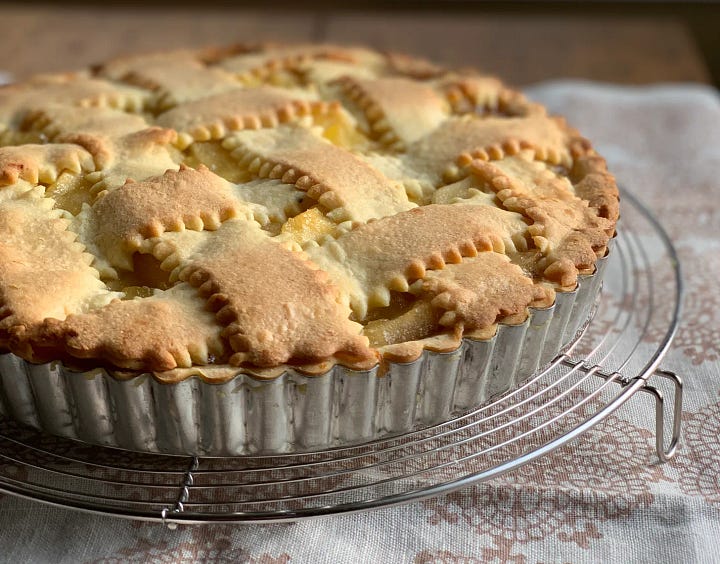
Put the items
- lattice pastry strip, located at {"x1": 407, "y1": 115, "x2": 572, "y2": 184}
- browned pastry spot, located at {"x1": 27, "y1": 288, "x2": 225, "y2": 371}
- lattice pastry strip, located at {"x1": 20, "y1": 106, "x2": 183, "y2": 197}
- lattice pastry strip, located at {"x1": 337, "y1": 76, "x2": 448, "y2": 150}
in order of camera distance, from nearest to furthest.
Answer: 1. browned pastry spot, located at {"x1": 27, "y1": 288, "x2": 225, "y2": 371}
2. lattice pastry strip, located at {"x1": 20, "y1": 106, "x2": 183, "y2": 197}
3. lattice pastry strip, located at {"x1": 407, "y1": 115, "x2": 572, "y2": 184}
4. lattice pastry strip, located at {"x1": 337, "y1": 76, "x2": 448, "y2": 150}

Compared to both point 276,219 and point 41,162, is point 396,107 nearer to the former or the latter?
point 276,219

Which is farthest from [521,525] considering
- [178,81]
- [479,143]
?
[178,81]

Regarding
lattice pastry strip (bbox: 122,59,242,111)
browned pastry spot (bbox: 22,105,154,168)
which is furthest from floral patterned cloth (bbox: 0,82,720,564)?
lattice pastry strip (bbox: 122,59,242,111)

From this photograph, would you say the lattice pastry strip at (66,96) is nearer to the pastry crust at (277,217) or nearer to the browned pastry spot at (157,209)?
the pastry crust at (277,217)

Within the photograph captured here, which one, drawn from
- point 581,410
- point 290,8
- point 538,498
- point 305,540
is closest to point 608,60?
point 290,8

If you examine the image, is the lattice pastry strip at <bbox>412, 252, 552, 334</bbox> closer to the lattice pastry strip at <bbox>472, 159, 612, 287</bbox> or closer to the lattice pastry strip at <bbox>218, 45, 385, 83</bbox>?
the lattice pastry strip at <bbox>472, 159, 612, 287</bbox>

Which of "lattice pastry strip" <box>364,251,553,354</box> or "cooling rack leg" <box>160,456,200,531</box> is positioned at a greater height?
"lattice pastry strip" <box>364,251,553,354</box>

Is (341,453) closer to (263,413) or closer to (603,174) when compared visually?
(263,413)
